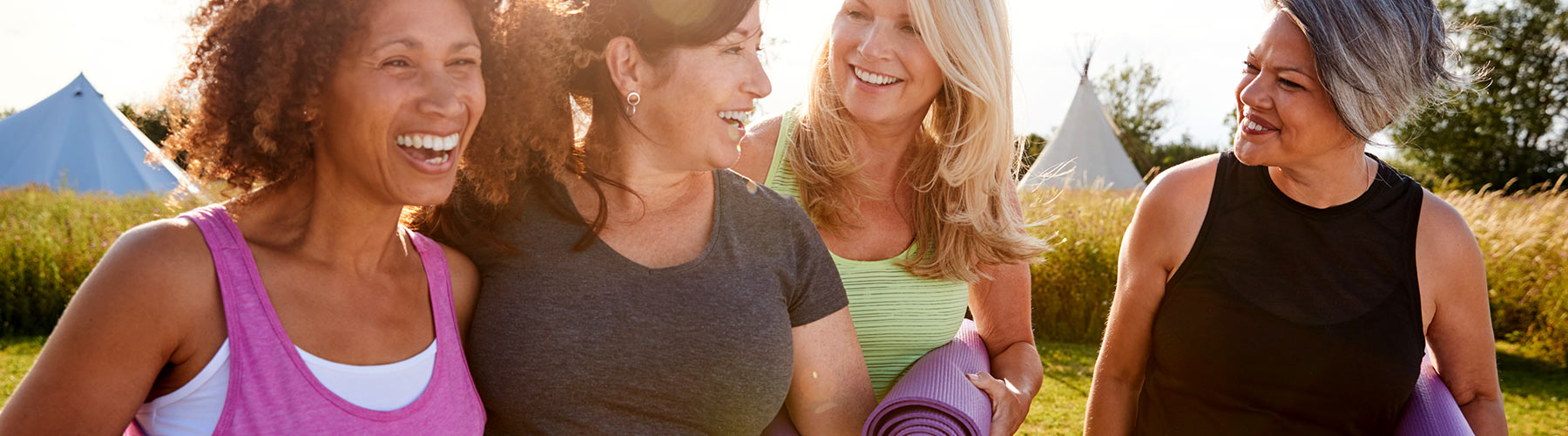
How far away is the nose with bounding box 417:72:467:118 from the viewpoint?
164cm

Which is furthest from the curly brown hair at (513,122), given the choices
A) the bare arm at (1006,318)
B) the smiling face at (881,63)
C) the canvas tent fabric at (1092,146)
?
the canvas tent fabric at (1092,146)

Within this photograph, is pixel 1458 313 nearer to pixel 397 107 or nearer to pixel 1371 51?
pixel 1371 51

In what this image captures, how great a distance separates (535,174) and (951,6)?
113 cm

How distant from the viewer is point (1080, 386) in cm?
673

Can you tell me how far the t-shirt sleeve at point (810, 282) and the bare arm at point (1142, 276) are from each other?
837 mm

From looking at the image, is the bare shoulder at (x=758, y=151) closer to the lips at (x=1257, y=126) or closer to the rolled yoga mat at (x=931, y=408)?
the rolled yoga mat at (x=931, y=408)

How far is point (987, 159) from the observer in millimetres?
2855

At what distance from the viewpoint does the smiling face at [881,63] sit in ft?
8.75

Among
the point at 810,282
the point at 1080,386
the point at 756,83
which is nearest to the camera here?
the point at 756,83

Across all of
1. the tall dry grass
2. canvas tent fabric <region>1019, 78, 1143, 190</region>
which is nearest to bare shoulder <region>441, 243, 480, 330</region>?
the tall dry grass

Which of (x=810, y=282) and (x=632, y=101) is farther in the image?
(x=810, y=282)

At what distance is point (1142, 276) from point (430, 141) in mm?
1686

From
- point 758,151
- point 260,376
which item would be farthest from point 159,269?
point 758,151

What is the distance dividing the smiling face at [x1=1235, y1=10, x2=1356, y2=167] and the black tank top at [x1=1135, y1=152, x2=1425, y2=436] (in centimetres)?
17
